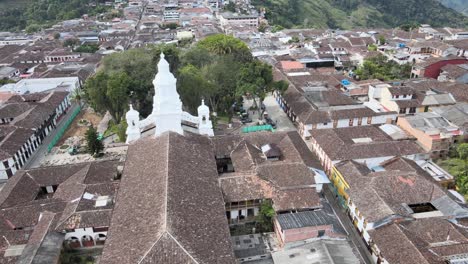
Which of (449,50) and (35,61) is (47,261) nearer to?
(35,61)

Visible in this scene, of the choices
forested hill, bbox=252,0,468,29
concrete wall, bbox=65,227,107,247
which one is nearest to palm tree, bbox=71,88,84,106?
concrete wall, bbox=65,227,107,247

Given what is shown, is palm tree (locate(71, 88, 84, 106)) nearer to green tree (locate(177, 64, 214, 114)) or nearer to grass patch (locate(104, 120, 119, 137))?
grass patch (locate(104, 120, 119, 137))

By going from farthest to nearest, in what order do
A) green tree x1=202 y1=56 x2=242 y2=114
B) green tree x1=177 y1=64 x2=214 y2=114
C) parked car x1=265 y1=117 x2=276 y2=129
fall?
green tree x1=202 y1=56 x2=242 y2=114 < parked car x1=265 y1=117 x2=276 y2=129 < green tree x1=177 y1=64 x2=214 y2=114

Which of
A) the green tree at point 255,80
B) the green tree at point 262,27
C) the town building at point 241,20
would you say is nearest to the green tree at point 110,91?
the green tree at point 255,80

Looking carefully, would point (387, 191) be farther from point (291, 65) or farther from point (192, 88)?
Result: point (291, 65)

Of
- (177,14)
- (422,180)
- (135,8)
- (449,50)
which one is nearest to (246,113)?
(422,180)

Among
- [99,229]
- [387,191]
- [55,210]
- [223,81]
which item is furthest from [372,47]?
[55,210]

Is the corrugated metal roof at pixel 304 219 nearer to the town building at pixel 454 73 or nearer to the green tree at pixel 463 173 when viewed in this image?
the green tree at pixel 463 173
